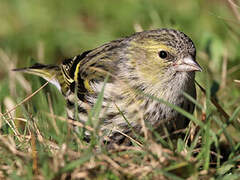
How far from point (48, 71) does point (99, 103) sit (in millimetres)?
1657

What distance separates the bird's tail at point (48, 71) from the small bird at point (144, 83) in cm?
53

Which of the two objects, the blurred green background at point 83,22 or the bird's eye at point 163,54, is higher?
the blurred green background at point 83,22

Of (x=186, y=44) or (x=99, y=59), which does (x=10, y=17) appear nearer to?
(x=99, y=59)

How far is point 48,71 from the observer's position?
178 inches

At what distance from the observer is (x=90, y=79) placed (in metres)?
3.88

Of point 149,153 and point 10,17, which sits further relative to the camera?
point 10,17

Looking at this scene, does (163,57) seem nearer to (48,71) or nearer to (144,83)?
(144,83)

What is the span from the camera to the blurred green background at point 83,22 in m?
5.72

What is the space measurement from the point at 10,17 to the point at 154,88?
142 inches

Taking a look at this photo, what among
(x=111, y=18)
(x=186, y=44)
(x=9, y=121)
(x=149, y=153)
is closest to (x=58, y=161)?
(x=149, y=153)

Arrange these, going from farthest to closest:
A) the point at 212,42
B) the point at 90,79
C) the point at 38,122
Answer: the point at 212,42
the point at 90,79
the point at 38,122

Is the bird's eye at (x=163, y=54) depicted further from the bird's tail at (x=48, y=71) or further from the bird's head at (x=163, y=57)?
the bird's tail at (x=48, y=71)

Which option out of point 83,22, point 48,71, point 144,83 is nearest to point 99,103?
point 144,83

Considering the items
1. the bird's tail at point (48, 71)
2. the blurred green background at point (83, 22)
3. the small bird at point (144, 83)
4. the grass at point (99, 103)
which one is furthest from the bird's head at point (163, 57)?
the blurred green background at point (83, 22)
